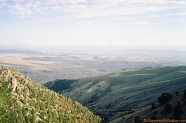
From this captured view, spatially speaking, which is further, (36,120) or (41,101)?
(41,101)

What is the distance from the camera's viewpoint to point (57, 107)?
492ft

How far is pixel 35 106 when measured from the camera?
13388 centimetres

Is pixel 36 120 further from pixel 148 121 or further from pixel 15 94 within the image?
pixel 148 121

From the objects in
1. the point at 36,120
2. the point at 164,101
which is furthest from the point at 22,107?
the point at 164,101

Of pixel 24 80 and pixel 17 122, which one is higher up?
pixel 24 80

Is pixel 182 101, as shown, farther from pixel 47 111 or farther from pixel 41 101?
pixel 41 101

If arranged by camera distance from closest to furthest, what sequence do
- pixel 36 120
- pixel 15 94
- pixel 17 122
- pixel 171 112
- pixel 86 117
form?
pixel 171 112
pixel 17 122
pixel 36 120
pixel 15 94
pixel 86 117

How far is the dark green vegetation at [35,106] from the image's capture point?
118938mm

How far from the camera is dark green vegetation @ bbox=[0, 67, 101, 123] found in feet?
390

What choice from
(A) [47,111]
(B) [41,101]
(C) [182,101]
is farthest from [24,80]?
(C) [182,101]

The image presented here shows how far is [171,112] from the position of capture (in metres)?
77.9

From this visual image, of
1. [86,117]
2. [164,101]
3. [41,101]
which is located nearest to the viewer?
[164,101]

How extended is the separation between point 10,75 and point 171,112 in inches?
4187

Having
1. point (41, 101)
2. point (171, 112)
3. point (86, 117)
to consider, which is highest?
point (171, 112)
